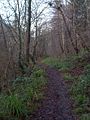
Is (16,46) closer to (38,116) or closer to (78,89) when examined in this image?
(78,89)

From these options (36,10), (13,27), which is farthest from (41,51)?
(13,27)

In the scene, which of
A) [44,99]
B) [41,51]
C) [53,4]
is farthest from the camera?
[41,51]

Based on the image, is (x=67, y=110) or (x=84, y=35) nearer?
(x=67, y=110)

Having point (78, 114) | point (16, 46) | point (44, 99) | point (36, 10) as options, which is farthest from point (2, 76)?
point (36, 10)

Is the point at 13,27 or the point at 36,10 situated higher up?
the point at 36,10

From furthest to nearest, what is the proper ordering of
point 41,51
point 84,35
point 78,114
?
point 41,51 → point 84,35 → point 78,114

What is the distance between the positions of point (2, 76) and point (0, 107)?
5.06 metres

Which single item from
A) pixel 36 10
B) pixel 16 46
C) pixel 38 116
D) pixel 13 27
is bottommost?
pixel 38 116

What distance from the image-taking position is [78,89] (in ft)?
35.7

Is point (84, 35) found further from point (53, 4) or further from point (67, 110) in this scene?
point (67, 110)

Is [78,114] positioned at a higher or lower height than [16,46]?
lower

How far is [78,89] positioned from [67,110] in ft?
8.16

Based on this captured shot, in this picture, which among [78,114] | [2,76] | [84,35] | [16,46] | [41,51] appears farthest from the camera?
[41,51]

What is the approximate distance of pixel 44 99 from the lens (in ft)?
33.7
